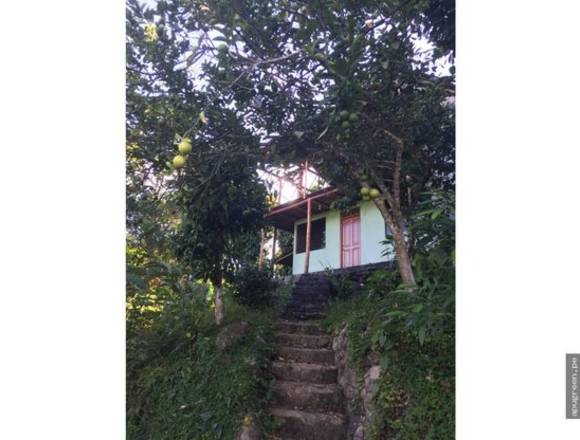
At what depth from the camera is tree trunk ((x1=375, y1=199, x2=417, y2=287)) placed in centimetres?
192

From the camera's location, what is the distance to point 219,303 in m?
2.94

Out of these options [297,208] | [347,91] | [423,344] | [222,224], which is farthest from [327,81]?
[222,224]

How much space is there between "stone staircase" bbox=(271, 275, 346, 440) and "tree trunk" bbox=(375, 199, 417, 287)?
841mm

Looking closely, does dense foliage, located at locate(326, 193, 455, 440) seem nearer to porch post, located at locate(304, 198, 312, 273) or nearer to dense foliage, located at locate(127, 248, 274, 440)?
dense foliage, located at locate(127, 248, 274, 440)

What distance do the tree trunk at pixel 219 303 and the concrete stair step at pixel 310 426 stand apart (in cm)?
96

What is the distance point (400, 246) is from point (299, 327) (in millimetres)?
1329

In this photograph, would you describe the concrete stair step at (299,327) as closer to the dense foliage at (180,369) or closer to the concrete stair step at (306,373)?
the dense foliage at (180,369)

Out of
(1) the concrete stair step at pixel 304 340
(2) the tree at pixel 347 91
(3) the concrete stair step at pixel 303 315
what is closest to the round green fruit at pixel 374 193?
(2) the tree at pixel 347 91

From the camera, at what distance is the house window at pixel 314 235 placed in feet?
9.94

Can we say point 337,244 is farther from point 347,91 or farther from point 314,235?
point 347,91
